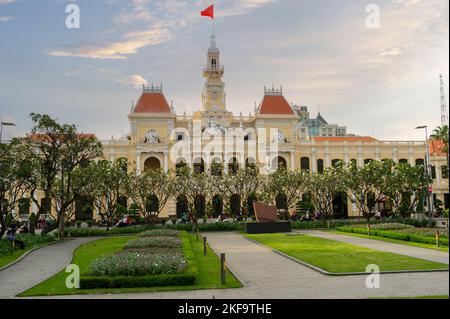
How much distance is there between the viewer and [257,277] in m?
16.6

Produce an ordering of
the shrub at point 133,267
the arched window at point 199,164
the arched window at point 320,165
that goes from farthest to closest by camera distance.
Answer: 1. the arched window at point 320,165
2. the arched window at point 199,164
3. the shrub at point 133,267

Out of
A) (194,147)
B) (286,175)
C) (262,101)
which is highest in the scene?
(262,101)

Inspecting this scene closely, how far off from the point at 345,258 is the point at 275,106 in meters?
46.0

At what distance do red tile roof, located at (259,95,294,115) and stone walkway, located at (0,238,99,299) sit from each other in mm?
41038

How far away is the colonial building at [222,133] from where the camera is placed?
59250 mm

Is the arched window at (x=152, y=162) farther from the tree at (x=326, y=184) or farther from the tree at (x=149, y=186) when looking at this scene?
the tree at (x=326, y=184)

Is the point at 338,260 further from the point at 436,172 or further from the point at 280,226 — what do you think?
the point at 436,172

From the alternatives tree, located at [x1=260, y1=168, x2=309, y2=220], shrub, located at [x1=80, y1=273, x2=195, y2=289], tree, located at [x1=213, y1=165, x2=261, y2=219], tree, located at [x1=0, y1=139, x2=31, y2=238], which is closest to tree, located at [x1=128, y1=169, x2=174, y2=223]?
tree, located at [x1=213, y1=165, x2=261, y2=219]

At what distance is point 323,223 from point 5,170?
28928 mm

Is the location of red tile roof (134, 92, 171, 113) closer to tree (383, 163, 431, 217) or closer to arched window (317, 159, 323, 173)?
arched window (317, 159, 323, 173)

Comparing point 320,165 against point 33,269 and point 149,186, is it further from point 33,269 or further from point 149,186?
point 33,269

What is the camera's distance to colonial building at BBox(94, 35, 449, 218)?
5925 cm

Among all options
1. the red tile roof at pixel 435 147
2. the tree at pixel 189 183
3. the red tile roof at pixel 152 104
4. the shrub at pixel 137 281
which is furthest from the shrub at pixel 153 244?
the red tile roof at pixel 435 147
